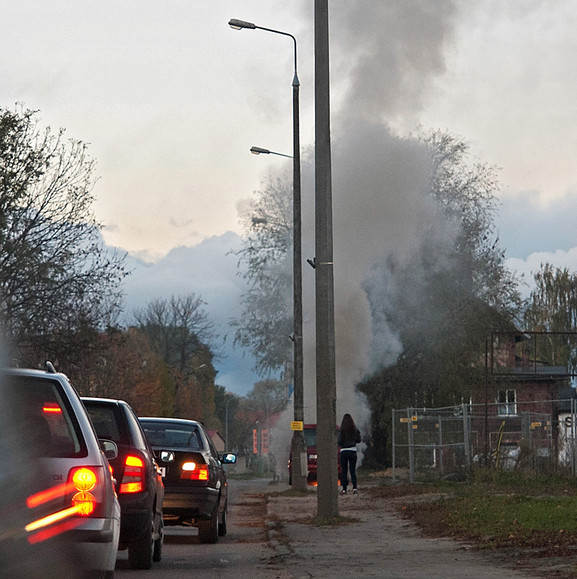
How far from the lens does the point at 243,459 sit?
393ft

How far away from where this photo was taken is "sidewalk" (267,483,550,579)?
35.0 ft

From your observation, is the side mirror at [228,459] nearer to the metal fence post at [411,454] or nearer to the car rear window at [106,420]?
the car rear window at [106,420]

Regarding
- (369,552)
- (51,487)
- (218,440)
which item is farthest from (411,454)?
(218,440)

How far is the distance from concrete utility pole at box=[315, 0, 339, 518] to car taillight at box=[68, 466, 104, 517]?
10872mm

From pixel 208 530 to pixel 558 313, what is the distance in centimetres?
6729

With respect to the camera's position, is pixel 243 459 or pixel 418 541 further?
pixel 243 459

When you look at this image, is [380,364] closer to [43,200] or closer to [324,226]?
[43,200]

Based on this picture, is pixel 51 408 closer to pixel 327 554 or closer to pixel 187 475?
Answer: pixel 327 554

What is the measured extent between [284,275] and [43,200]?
43.9 feet

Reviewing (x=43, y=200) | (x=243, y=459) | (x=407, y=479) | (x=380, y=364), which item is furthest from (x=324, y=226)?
(x=243, y=459)

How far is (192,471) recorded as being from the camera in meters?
14.4

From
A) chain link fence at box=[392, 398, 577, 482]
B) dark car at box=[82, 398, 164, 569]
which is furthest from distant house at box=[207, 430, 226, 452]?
dark car at box=[82, 398, 164, 569]

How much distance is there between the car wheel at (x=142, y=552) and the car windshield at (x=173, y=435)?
359 centimetres

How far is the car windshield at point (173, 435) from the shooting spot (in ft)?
49.1
